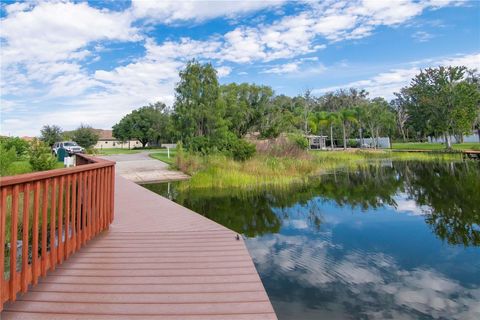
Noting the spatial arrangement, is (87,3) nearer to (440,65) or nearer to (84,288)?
(84,288)

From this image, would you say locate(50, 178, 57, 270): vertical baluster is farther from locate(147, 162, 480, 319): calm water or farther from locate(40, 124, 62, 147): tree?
locate(40, 124, 62, 147): tree

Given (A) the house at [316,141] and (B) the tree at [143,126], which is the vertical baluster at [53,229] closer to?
(A) the house at [316,141]

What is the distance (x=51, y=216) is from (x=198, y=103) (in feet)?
58.0

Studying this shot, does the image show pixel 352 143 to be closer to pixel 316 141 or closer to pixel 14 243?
pixel 316 141

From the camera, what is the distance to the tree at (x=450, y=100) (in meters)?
30.8

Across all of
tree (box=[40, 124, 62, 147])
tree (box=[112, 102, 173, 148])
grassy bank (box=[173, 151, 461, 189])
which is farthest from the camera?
tree (box=[112, 102, 173, 148])

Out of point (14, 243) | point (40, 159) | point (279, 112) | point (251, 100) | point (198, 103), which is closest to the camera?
point (14, 243)

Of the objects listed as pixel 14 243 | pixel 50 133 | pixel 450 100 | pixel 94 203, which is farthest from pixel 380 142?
pixel 14 243

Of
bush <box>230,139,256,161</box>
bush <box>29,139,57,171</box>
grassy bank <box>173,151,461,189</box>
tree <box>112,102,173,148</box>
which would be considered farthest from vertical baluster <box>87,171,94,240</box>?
tree <box>112,102,173,148</box>

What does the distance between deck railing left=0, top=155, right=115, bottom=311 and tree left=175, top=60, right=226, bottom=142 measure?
15.2 metres

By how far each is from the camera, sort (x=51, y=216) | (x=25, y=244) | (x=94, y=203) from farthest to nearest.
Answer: (x=94, y=203) → (x=51, y=216) → (x=25, y=244)

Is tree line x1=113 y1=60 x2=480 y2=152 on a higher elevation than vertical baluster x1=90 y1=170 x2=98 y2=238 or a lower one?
higher

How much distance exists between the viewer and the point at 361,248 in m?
4.66

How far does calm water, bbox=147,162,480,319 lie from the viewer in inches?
118
